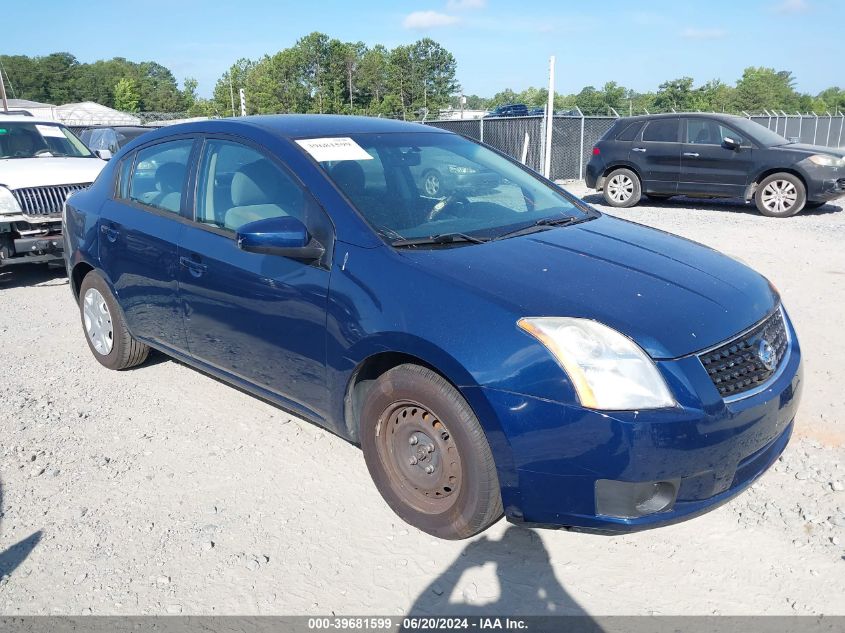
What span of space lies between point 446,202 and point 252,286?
1.05 metres

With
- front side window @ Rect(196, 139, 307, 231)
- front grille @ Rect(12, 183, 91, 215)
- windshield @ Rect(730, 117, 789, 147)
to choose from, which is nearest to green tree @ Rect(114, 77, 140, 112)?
windshield @ Rect(730, 117, 789, 147)

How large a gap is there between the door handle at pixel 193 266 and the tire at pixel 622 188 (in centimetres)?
1096

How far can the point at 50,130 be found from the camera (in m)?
9.51

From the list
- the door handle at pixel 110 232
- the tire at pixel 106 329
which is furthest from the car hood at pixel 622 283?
the tire at pixel 106 329

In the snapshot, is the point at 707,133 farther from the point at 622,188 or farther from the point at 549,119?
the point at 549,119

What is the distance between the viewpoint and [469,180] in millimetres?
3938

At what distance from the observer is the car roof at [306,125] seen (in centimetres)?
385

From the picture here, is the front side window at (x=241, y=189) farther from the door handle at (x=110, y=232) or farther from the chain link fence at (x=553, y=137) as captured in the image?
the chain link fence at (x=553, y=137)

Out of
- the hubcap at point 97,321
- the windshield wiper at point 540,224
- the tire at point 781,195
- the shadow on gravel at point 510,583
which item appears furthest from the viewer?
the tire at point 781,195

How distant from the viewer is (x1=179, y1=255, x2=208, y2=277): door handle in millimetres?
3857

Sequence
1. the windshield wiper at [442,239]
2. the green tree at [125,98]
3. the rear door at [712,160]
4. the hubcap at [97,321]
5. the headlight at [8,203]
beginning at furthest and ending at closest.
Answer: the green tree at [125,98]
the rear door at [712,160]
the headlight at [8,203]
the hubcap at [97,321]
the windshield wiper at [442,239]

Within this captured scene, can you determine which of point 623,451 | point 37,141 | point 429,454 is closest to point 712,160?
point 37,141

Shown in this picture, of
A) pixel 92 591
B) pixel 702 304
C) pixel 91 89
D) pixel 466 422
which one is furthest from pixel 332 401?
pixel 91 89

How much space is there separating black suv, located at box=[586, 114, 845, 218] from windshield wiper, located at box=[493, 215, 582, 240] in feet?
31.6
